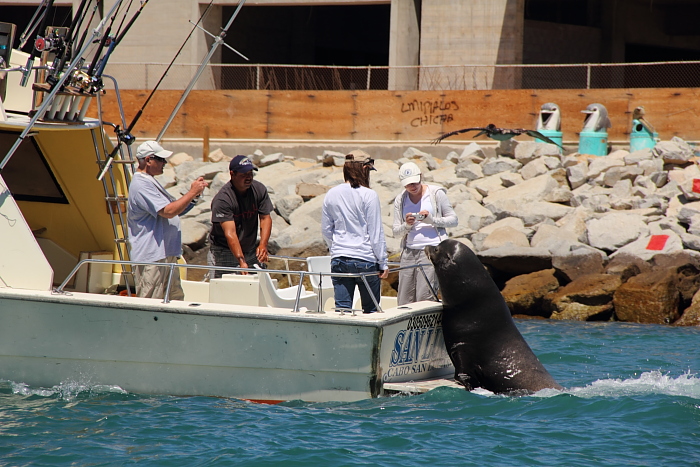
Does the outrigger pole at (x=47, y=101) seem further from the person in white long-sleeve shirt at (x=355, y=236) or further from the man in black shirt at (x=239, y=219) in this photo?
the person in white long-sleeve shirt at (x=355, y=236)

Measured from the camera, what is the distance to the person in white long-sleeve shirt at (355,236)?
6.85m

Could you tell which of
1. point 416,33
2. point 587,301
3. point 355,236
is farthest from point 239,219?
point 416,33

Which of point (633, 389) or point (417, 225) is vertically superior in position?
point (417, 225)

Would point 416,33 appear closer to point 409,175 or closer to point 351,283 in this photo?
point 409,175

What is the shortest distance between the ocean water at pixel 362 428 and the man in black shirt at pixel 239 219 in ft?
5.12

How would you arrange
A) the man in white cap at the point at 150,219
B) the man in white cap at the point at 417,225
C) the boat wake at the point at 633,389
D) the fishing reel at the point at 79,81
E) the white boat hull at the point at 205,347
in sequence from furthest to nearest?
the man in white cap at the point at 417,225, the fishing reel at the point at 79,81, the boat wake at the point at 633,389, the man in white cap at the point at 150,219, the white boat hull at the point at 205,347

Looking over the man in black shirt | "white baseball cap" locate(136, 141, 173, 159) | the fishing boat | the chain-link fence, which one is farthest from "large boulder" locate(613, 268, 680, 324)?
the chain-link fence

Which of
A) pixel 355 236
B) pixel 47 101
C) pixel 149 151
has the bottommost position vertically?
pixel 355 236

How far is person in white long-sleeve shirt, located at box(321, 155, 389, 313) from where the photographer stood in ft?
22.5

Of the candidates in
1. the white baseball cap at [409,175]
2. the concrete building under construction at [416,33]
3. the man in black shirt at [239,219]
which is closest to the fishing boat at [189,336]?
the man in black shirt at [239,219]

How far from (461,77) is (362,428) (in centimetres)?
1678

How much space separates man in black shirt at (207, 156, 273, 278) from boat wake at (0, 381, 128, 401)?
4.83ft

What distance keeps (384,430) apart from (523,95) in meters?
15.5

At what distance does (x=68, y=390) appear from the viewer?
6.85 metres
